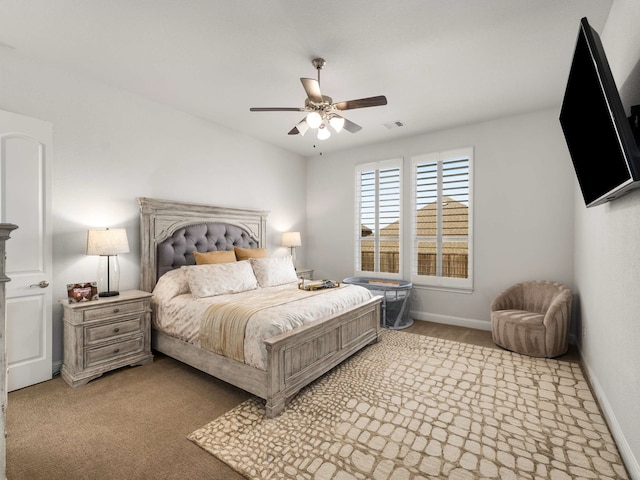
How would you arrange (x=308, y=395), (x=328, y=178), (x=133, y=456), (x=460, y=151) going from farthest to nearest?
(x=328, y=178)
(x=460, y=151)
(x=308, y=395)
(x=133, y=456)

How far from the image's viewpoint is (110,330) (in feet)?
9.41

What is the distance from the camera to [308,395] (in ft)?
8.33

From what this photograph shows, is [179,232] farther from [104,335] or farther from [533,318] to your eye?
[533,318]

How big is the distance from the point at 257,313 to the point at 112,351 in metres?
1.55

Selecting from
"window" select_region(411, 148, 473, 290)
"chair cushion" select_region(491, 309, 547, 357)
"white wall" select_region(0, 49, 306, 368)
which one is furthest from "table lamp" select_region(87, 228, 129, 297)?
"chair cushion" select_region(491, 309, 547, 357)

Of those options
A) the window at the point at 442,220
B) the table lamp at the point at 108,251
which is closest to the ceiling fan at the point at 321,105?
the table lamp at the point at 108,251

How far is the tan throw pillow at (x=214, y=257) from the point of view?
3.73 meters

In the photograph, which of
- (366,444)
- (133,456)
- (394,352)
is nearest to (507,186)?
(394,352)

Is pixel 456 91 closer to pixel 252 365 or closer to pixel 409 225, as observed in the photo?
pixel 409 225

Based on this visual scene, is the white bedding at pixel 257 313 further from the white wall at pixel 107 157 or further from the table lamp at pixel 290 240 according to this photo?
the table lamp at pixel 290 240

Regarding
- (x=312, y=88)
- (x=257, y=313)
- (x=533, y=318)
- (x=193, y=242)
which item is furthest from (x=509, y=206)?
(x=193, y=242)

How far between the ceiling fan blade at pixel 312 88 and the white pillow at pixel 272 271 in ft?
6.91

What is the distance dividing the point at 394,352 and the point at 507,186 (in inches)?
105

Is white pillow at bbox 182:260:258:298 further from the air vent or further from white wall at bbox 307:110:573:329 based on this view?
the air vent
